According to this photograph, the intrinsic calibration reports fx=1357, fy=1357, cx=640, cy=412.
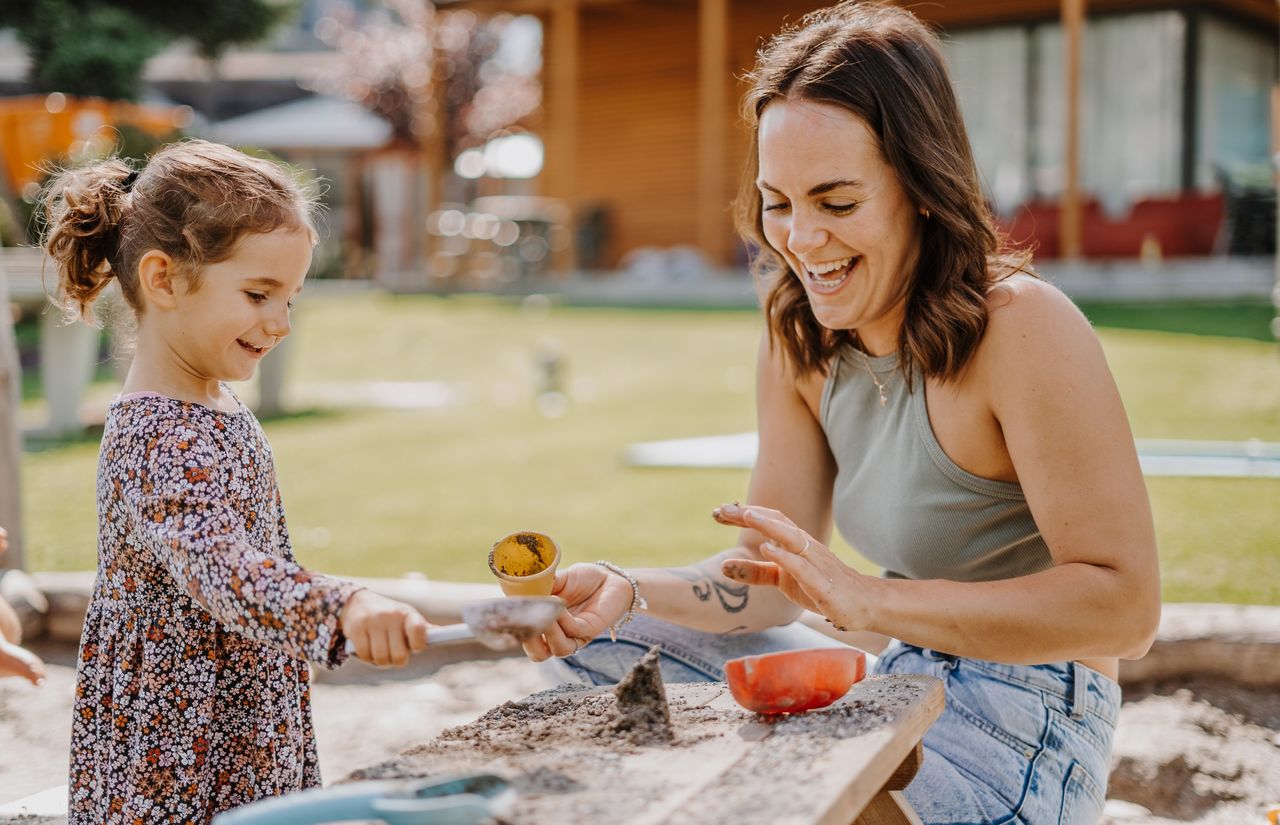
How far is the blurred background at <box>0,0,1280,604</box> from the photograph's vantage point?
242 inches

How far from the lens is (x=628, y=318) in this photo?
41.3 feet

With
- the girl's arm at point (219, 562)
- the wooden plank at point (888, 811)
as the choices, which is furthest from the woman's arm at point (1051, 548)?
the girl's arm at point (219, 562)

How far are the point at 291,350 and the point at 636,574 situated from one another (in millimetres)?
7914

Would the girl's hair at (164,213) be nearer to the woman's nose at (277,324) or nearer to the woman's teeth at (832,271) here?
the woman's nose at (277,324)

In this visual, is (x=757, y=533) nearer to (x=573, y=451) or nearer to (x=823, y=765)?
(x=823, y=765)

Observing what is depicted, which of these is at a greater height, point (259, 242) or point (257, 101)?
point (257, 101)

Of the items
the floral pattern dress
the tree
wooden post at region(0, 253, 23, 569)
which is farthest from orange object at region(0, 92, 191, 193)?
the floral pattern dress

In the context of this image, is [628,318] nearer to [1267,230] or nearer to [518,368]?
[518,368]

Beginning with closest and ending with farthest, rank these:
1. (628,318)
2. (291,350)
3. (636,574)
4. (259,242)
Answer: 1. (259,242)
2. (636,574)
3. (291,350)
4. (628,318)

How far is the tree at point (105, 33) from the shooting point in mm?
16031

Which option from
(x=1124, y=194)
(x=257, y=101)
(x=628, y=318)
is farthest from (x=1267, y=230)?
(x=257, y=101)

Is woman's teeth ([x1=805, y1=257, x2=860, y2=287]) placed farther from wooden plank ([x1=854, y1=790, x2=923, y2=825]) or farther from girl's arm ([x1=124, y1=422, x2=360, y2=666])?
girl's arm ([x1=124, y1=422, x2=360, y2=666])

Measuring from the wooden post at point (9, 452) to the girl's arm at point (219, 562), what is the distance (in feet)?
8.63

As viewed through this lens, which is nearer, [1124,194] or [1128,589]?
[1128,589]
